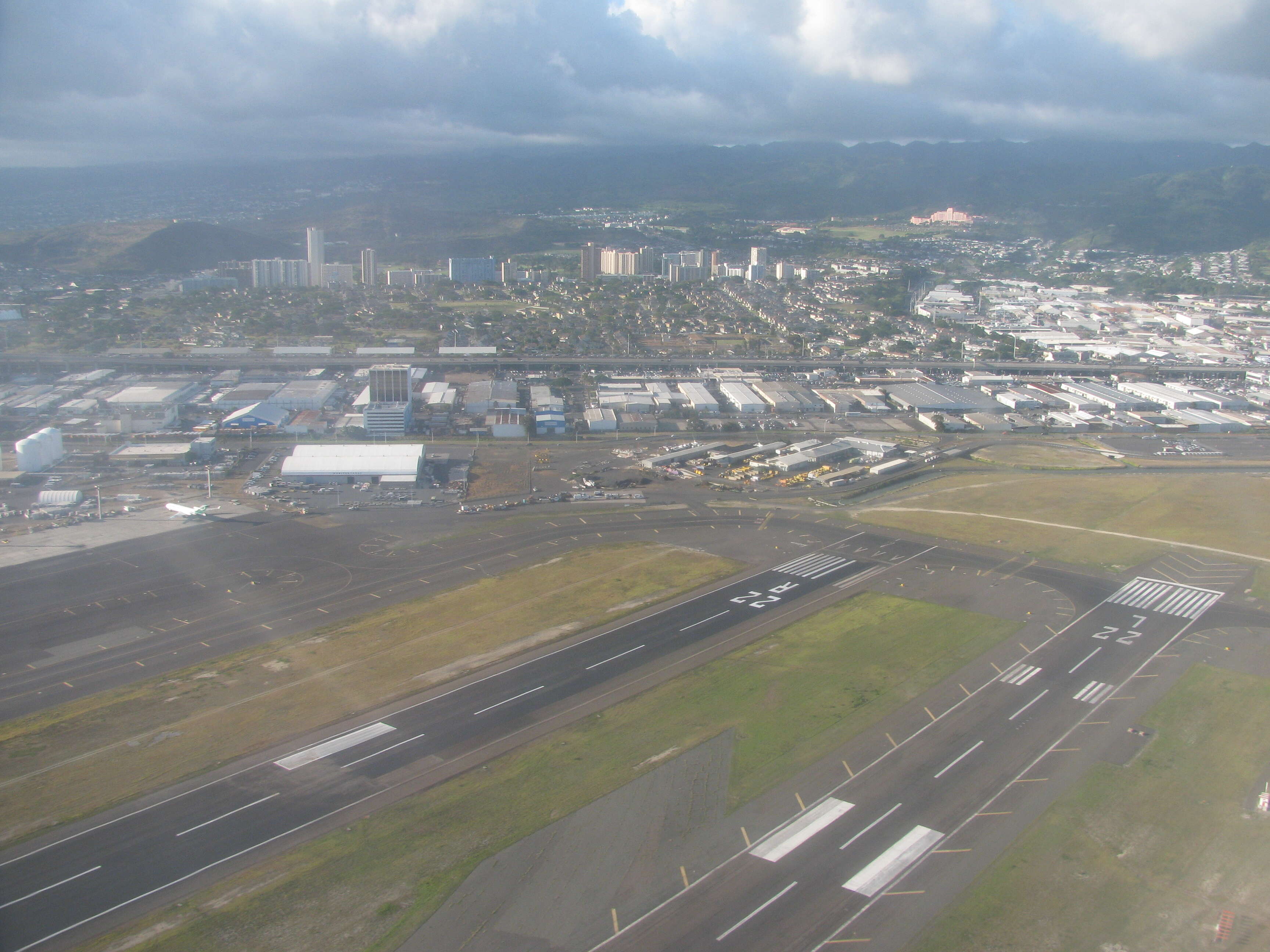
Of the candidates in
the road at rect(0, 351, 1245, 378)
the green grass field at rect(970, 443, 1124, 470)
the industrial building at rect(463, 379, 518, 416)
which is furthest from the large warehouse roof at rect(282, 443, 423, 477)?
the green grass field at rect(970, 443, 1124, 470)

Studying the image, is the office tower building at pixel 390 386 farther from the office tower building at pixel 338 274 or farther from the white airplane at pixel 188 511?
the office tower building at pixel 338 274

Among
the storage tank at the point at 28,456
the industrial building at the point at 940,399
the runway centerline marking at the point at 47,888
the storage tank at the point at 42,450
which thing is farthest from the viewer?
the industrial building at the point at 940,399

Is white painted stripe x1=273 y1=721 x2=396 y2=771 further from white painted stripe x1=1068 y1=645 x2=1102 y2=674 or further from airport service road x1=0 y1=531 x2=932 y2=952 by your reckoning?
white painted stripe x1=1068 y1=645 x2=1102 y2=674

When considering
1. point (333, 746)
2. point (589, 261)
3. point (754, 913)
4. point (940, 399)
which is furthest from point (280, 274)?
point (754, 913)

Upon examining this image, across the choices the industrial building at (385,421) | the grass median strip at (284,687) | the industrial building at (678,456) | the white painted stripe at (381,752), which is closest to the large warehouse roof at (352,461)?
the industrial building at (385,421)

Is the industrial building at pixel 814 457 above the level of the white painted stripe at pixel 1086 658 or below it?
below

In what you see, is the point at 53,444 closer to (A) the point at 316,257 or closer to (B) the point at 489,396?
(B) the point at 489,396

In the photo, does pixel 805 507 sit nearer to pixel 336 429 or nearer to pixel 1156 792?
pixel 1156 792

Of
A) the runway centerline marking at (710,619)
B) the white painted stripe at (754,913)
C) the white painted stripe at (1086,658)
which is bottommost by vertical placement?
the runway centerline marking at (710,619)
